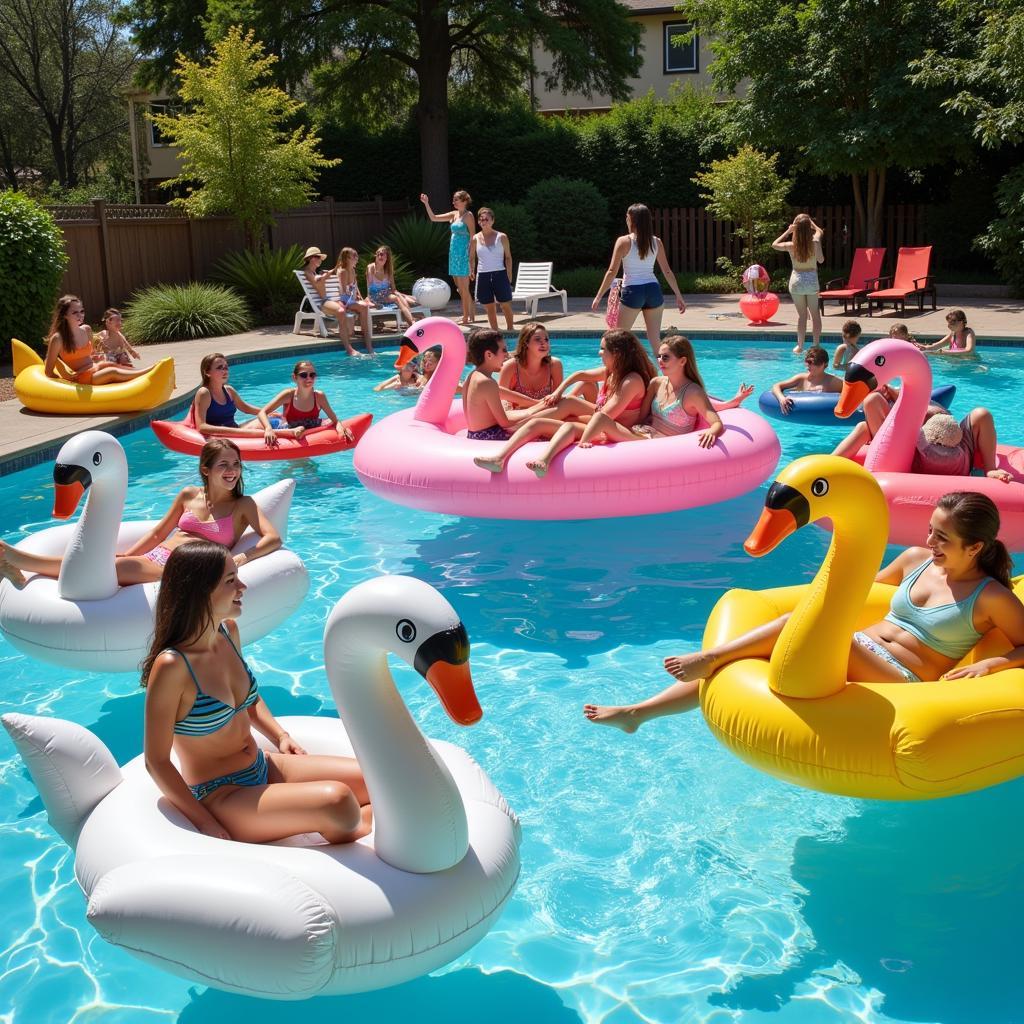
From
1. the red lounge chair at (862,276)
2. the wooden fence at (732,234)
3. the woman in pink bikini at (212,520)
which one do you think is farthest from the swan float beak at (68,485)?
the wooden fence at (732,234)

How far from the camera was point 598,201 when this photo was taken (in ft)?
68.7

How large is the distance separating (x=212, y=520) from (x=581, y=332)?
10543 millimetres

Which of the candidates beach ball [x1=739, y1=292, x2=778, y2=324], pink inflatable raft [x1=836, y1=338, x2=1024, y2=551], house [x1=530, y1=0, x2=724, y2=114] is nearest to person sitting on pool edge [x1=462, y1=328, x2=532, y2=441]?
pink inflatable raft [x1=836, y1=338, x2=1024, y2=551]

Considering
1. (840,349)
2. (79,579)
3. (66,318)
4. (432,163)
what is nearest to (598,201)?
(432,163)

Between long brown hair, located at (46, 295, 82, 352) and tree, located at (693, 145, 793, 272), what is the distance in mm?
12102

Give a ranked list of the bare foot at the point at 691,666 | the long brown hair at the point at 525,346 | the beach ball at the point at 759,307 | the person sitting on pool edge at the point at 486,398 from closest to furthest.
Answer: the bare foot at the point at 691,666
the person sitting on pool edge at the point at 486,398
the long brown hair at the point at 525,346
the beach ball at the point at 759,307

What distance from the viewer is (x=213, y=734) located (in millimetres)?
3152

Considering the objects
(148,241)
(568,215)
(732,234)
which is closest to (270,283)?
(148,241)

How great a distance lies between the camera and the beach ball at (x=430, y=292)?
1648 cm

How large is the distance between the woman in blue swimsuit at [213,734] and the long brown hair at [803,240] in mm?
10405

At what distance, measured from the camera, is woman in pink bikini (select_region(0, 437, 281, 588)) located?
494cm

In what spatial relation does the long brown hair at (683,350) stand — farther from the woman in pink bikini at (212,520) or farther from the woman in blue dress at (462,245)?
the woman in blue dress at (462,245)

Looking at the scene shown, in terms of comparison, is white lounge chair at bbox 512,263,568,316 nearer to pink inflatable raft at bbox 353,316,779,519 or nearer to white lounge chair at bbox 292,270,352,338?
white lounge chair at bbox 292,270,352,338

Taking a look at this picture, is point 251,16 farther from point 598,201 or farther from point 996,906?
point 996,906
